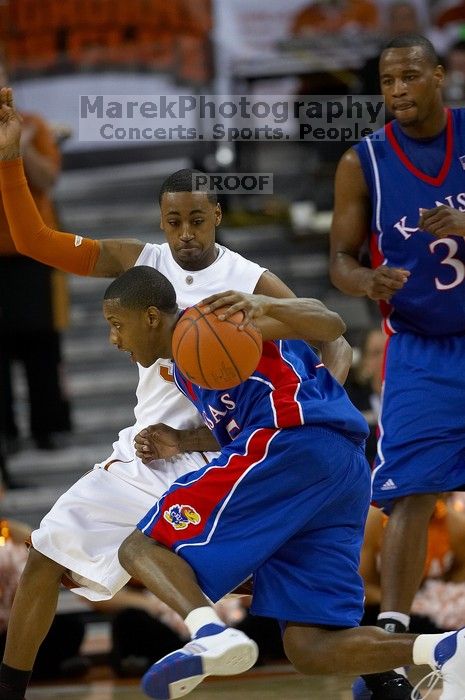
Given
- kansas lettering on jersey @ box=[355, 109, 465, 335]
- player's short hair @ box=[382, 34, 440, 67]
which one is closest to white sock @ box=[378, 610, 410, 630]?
kansas lettering on jersey @ box=[355, 109, 465, 335]

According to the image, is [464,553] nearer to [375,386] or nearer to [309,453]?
[375,386]

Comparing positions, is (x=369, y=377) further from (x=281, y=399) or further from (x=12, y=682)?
(x=12, y=682)

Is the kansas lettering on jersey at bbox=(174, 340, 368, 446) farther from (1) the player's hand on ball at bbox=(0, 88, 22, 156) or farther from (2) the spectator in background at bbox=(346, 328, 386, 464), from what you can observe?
(2) the spectator in background at bbox=(346, 328, 386, 464)

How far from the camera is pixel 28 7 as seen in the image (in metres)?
10.3

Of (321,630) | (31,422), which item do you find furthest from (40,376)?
(321,630)

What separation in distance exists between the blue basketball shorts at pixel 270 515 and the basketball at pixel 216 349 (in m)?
0.29

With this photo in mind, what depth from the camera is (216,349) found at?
390 centimetres

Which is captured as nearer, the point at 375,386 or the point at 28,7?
the point at 375,386

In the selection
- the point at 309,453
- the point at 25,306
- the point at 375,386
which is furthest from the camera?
the point at 25,306

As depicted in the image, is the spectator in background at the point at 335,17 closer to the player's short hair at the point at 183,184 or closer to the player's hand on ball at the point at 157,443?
the player's short hair at the point at 183,184

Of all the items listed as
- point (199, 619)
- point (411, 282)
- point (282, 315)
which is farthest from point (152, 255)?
point (199, 619)

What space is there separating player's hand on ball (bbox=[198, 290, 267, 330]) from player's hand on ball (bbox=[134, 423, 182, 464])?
2.57 ft

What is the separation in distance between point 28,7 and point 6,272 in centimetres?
289

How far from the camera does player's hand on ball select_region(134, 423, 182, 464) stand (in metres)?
4.62
